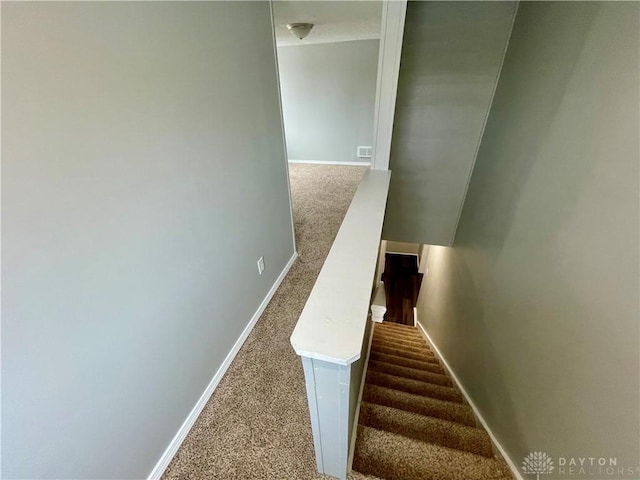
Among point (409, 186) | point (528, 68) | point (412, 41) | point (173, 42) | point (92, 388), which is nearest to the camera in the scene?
point (92, 388)

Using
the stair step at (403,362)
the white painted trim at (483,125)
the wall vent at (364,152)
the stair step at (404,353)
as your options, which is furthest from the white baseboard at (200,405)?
Result: the wall vent at (364,152)

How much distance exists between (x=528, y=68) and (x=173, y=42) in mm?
1904

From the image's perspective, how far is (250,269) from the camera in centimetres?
175

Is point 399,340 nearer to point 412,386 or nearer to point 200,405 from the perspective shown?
point 412,386

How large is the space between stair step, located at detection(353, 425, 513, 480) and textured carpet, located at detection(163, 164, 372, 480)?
0.12 meters

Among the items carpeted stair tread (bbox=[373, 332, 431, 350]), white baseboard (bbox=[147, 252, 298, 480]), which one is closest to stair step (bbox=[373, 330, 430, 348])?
carpeted stair tread (bbox=[373, 332, 431, 350])

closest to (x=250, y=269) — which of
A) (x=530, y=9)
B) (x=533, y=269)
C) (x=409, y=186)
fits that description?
(x=533, y=269)

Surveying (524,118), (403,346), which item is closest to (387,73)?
(524,118)

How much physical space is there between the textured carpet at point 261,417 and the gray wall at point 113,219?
149mm

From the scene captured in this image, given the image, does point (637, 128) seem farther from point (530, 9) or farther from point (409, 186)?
point (409, 186)

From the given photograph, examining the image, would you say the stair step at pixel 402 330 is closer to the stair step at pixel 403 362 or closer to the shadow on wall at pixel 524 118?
the stair step at pixel 403 362

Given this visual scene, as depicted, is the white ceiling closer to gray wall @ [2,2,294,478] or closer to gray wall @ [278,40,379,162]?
gray wall @ [278,40,379,162]

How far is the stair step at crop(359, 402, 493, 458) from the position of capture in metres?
1.37

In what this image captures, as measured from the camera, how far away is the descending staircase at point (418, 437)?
1.15 metres
